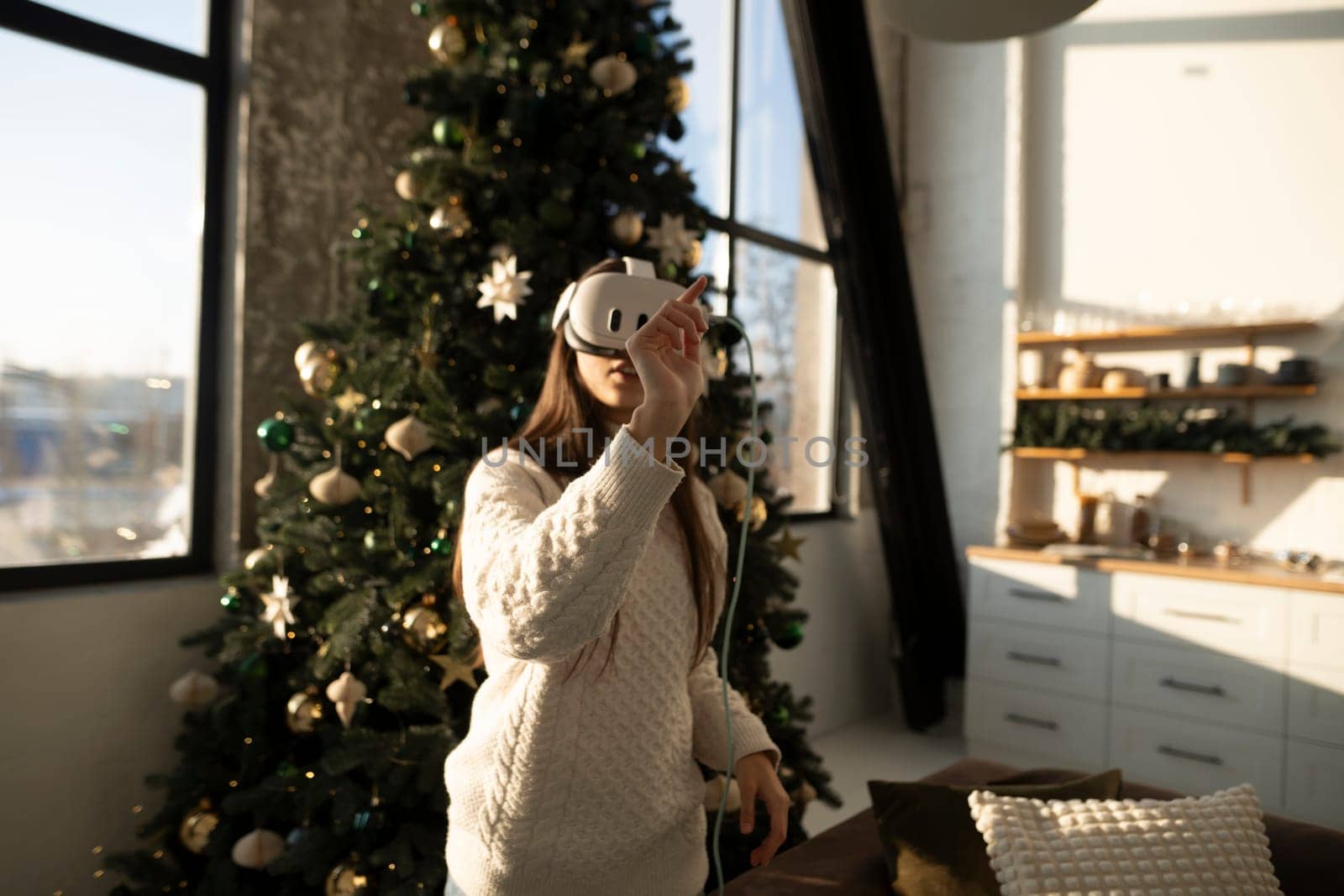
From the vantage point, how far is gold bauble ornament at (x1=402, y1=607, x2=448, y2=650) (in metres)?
1.65

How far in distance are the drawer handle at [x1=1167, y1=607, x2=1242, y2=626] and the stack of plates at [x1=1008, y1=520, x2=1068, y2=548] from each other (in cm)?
58

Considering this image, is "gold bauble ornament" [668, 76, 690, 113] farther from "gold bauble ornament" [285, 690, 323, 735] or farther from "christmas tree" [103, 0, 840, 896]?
"gold bauble ornament" [285, 690, 323, 735]

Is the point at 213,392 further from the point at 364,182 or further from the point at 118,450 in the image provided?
the point at 364,182

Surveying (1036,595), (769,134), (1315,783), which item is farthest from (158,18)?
(1315,783)

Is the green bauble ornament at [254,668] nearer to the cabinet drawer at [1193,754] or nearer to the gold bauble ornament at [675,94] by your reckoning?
the gold bauble ornament at [675,94]

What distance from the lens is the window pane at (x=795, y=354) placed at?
3.77 m

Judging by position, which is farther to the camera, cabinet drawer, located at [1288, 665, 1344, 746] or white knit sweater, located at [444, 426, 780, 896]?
cabinet drawer, located at [1288, 665, 1344, 746]

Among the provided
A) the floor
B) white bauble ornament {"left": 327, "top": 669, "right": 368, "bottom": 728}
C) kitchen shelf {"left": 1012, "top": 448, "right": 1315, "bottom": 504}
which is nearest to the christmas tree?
white bauble ornament {"left": 327, "top": 669, "right": 368, "bottom": 728}

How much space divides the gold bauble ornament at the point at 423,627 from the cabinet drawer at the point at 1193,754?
8.50 feet

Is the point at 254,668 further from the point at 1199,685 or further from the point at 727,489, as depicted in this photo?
the point at 1199,685

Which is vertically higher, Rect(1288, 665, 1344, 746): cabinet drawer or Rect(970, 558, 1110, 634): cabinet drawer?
Rect(970, 558, 1110, 634): cabinet drawer

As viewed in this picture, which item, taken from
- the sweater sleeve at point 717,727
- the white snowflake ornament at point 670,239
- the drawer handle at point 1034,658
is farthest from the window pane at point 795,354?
the sweater sleeve at point 717,727

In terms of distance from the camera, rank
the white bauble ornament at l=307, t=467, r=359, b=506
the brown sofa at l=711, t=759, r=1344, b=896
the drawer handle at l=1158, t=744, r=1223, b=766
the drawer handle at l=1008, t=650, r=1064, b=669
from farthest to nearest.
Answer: the drawer handle at l=1008, t=650, r=1064, b=669 → the drawer handle at l=1158, t=744, r=1223, b=766 → the white bauble ornament at l=307, t=467, r=359, b=506 → the brown sofa at l=711, t=759, r=1344, b=896

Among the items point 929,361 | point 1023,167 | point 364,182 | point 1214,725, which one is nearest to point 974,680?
point 1214,725
